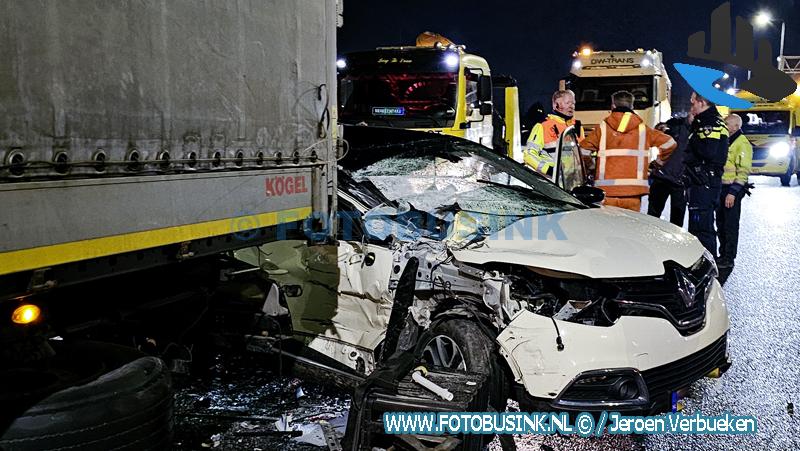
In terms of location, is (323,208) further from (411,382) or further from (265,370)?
(265,370)

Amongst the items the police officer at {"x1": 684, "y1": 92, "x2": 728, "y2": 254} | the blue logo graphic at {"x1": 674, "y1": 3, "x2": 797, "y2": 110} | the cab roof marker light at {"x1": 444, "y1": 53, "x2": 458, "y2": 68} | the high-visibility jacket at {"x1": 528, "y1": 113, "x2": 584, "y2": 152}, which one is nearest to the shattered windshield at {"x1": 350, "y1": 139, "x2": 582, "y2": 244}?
the high-visibility jacket at {"x1": 528, "y1": 113, "x2": 584, "y2": 152}

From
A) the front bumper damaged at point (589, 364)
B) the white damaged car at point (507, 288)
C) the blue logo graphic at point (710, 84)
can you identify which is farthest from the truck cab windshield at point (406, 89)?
the front bumper damaged at point (589, 364)

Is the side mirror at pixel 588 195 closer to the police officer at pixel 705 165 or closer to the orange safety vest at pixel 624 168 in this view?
the orange safety vest at pixel 624 168

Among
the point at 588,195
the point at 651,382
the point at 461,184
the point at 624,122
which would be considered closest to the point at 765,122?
the point at 624,122

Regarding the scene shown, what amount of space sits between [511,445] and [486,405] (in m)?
0.26

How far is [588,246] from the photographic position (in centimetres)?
379

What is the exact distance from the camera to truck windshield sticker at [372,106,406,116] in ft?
33.3

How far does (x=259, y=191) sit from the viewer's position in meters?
3.13

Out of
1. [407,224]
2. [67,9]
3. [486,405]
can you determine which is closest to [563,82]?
[407,224]

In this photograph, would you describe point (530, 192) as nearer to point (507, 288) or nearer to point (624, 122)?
point (507, 288)

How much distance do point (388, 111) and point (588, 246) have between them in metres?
6.82

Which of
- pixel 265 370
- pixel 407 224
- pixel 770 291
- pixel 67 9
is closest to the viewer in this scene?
pixel 67 9

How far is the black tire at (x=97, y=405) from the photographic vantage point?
7.66 feet

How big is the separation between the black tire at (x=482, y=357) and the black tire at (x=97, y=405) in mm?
1522
